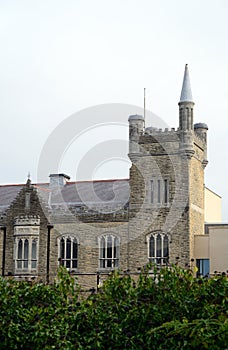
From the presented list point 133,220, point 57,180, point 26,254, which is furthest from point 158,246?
point 57,180

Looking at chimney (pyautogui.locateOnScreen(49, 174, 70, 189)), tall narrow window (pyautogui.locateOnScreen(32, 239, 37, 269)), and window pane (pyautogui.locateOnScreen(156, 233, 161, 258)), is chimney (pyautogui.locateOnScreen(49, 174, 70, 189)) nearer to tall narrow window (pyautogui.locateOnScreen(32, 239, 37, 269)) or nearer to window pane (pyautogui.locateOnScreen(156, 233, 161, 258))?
tall narrow window (pyautogui.locateOnScreen(32, 239, 37, 269))

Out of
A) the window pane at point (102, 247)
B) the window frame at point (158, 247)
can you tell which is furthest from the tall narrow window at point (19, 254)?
the window frame at point (158, 247)

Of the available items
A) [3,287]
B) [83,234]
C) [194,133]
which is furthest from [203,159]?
[3,287]

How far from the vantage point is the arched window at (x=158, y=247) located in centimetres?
4985

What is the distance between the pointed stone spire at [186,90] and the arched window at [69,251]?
38.4ft

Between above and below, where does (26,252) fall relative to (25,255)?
above

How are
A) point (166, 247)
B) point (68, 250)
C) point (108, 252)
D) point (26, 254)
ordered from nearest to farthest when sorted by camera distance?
point (166, 247)
point (108, 252)
point (26, 254)
point (68, 250)

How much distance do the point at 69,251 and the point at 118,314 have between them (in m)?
30.3

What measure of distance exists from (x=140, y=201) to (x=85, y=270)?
571cm

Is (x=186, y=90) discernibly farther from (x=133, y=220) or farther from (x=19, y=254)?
(x=19, y=254)

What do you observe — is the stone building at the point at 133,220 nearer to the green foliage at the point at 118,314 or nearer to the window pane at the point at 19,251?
the window pane at the point at 19,251

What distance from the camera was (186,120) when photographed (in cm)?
5116

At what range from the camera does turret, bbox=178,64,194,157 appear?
166 feet

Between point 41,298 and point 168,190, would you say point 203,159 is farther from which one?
point 41,298
